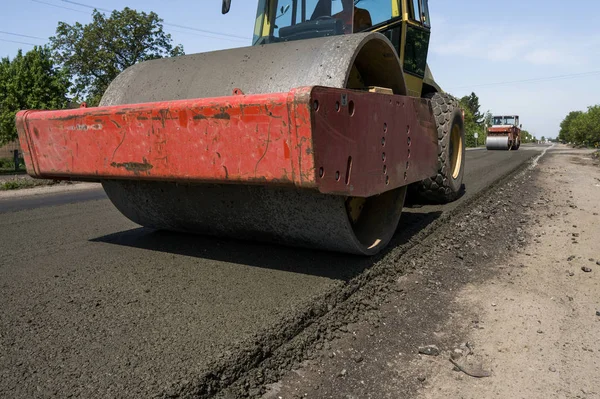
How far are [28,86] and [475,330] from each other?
2961cm

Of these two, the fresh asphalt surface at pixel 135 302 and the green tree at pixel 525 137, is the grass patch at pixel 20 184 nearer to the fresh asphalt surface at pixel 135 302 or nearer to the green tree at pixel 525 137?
the fresh asphalt surface at pixel 135 302

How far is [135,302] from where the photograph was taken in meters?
2.57

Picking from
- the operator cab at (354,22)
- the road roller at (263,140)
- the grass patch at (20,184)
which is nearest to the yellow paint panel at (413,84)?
the operator cab at (354,22)

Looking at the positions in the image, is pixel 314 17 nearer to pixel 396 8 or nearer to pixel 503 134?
pixel 396 8

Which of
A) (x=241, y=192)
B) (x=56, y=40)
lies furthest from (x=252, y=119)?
(x=56, y=40)

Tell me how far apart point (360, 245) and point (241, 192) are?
0.82 m

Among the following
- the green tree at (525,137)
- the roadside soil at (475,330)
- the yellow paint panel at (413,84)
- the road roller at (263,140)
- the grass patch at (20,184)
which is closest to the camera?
the roadside soil at (475,330)

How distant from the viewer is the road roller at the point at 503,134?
2950cm

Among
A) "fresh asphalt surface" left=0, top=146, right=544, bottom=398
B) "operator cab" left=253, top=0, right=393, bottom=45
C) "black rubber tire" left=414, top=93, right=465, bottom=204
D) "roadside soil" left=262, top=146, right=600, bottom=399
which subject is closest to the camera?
"fresh asphalt surface" left=0, top=146, right=544, bottom=398

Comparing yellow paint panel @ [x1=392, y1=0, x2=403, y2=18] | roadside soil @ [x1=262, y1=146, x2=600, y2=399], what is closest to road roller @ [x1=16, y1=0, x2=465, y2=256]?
roadside soil @ [x1=262, y1=146, x2=600, y2=399]

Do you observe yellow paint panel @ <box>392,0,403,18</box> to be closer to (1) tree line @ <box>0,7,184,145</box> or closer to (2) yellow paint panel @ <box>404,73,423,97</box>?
(2) yellow paint panel @ <box>404,73,423,97</box>

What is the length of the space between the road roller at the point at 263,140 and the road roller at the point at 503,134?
27861 millimetres

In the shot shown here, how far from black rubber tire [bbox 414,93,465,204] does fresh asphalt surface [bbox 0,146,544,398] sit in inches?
90.1

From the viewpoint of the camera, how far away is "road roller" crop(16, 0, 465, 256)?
2375 millimetres
